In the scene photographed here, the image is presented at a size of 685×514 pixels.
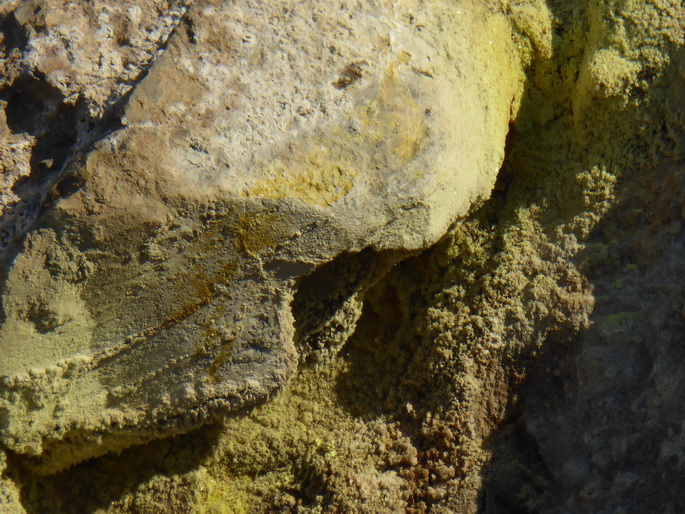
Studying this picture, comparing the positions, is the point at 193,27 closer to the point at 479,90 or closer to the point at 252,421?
the point at 479,90

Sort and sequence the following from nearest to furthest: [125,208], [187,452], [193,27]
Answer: [125,208] < [193,27] < [187,452]

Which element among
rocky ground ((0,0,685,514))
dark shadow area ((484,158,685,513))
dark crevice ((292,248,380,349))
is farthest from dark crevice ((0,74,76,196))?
dark shadow area ((484,158,685,513))

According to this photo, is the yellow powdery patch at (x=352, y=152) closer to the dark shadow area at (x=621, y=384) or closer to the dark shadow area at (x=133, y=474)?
the dark shadow area at (x=621, y=384)

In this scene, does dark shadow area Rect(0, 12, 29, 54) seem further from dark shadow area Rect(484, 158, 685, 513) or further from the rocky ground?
dark shadow area Rect(484, 158, 685, 513)

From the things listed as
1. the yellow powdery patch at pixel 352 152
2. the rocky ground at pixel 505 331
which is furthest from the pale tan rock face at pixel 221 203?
the rocky ground at pixel 505 331

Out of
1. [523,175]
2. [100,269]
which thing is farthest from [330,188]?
[523,175]
